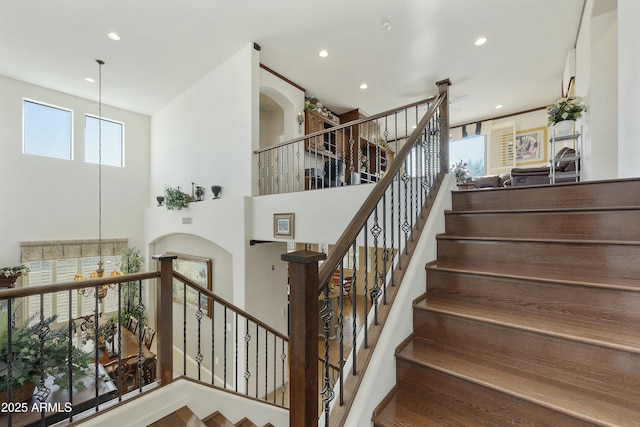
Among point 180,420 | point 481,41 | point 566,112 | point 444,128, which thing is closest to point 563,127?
point 566,112

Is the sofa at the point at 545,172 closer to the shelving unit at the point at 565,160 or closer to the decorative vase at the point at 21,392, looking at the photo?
the shelving unit at the point at 565,160

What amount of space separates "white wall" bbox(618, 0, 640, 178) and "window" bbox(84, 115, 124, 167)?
8.55 m

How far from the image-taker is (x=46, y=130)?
18.1 ft

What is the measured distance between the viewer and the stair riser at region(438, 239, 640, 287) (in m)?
1.53

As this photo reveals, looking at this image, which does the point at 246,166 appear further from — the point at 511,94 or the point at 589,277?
the point at 511,94

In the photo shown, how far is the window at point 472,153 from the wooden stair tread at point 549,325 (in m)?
6.71

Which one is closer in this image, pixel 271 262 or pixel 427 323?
pixel 427 323

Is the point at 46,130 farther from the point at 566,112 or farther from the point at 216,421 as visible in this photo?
the point at 566,112

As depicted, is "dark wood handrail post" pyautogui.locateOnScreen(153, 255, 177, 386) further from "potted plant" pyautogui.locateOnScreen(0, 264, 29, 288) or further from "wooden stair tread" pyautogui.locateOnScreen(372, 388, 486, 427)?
"potted plant" pyautogui.locateOnScreen(0, 264, 29, 288)

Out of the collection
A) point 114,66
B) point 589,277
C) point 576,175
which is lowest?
point 589,277

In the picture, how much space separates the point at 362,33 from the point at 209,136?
124 inches

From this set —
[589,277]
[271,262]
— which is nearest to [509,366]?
[589,277]

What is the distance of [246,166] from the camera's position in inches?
170

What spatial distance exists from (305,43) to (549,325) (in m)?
4.61
